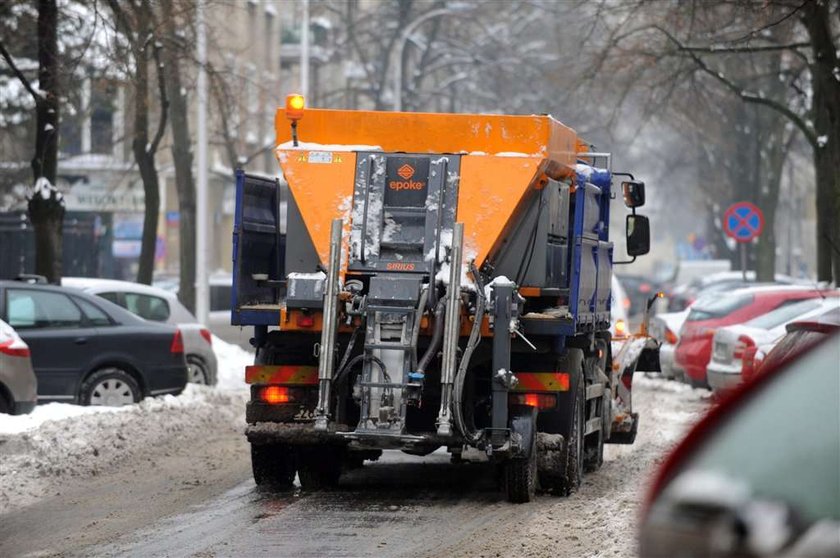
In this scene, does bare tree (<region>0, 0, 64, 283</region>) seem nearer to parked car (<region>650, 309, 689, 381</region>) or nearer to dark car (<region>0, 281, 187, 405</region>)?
dark car (<region>0, 281, 187, 405</region>)

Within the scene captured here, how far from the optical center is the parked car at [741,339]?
19656 millimetres

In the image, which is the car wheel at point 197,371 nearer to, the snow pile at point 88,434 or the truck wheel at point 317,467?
the snow pile at point 88,434

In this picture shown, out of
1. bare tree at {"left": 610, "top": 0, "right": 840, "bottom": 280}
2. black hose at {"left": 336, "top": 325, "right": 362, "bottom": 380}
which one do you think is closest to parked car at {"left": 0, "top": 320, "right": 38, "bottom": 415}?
black hose at {"left": 336, "top": 325, "right": 362, "bottom": 380}

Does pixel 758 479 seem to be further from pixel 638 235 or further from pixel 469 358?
pixel 638 235

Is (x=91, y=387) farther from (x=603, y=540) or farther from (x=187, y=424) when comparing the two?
(x=603, y=540)

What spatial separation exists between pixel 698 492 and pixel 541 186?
7.98 m

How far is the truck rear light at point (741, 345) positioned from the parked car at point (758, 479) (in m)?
16.2

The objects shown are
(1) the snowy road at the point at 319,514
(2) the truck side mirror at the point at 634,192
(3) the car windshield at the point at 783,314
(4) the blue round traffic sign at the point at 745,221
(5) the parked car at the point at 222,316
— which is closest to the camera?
(1) the snowy road at the point at 319,514

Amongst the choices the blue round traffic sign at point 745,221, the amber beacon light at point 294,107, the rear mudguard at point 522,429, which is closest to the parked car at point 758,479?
the rear mudguard at point 522,429

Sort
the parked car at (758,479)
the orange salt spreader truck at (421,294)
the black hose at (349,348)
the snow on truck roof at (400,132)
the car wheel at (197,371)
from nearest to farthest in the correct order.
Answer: the parked car at (758,479) < the orange salt spreader truck at (421,294) < the black hose at (349,348) < the snow on truck roof at (400,132) < the car wheel at (197,371)

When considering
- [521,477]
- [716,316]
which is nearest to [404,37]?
[716,316]

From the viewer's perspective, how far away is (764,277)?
46.1 m

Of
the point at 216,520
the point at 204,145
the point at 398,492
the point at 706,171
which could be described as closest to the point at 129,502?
the point at 216,520

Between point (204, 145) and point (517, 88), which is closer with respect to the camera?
point (204, 145)
